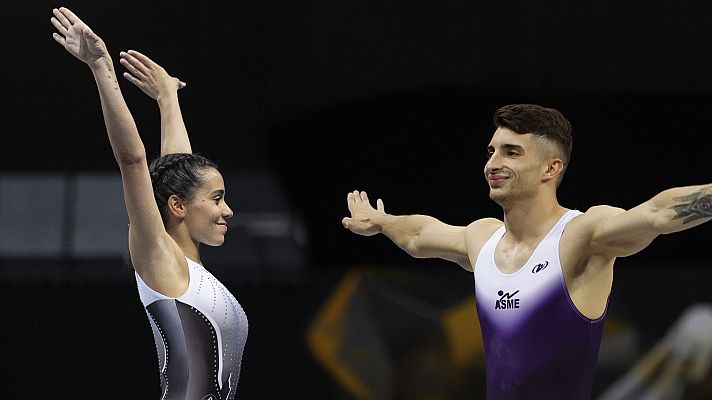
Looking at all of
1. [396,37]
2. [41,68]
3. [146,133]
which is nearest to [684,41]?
[396,37]

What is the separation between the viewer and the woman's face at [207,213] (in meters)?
4.34

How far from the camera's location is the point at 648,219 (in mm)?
3736

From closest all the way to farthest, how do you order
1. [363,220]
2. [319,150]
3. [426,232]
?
[426,232], [363,220], [319,150]

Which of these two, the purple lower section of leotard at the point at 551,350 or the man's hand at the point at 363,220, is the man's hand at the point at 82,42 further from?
the purple lower section of leotard at the point at 551,350

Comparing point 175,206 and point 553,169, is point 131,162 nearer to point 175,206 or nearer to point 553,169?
point 175,206

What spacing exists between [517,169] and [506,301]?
21.2 inches

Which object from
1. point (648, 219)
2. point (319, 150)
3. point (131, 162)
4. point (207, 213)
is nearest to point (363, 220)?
point (207, 213)

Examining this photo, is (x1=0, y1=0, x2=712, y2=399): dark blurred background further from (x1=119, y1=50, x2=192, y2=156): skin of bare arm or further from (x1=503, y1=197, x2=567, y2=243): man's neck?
(x1=503, y1=197, x2=567, y2=243): man's neck

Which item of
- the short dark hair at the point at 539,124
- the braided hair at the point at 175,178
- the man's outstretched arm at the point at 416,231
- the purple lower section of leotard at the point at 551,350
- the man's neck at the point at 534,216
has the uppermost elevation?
the short dark hair at the point at 539,124

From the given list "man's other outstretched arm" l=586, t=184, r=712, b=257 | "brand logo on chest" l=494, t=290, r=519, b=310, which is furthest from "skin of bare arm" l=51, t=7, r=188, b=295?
"man's other outstretched arm" l=586, t=184, r=712, b=257

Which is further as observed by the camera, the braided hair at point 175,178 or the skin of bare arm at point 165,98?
the skin of bare arm at point 165,98

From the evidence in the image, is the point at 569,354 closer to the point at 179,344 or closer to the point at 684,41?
the point at 179,344

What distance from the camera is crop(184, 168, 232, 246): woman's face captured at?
14.2 feet

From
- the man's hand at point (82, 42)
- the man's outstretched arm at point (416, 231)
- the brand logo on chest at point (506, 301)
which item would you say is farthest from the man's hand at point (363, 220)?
the man's hand at point (82, 42)
